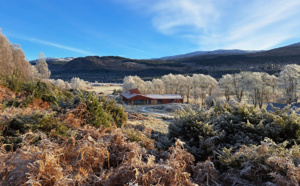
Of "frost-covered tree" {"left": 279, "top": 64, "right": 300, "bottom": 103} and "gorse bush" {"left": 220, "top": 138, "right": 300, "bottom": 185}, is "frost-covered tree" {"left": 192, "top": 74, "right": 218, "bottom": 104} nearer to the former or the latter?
"frost-covered tree" {"left": 279, "top": 64, "right": 300, "bottom": 103}

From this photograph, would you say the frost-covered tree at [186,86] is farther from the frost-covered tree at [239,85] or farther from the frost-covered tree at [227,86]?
the frost-covered tree at [239,85]

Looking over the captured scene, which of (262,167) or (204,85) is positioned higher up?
(262,167)

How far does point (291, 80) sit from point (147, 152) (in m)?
44.8

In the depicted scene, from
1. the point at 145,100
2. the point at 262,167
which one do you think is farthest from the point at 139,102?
the point at 262,167

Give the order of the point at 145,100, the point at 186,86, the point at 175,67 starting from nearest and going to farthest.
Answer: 1. the point at 145,100
2. the point at 186,86
3. the point at 175,67

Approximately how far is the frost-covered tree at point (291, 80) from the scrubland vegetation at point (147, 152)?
130 ft

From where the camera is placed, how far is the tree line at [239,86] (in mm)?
36812

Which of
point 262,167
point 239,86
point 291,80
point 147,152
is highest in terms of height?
point 262,167

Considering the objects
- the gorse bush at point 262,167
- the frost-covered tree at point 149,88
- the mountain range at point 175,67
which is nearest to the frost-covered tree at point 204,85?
the frost-covered tree at point 149,88

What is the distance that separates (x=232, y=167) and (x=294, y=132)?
3.19m

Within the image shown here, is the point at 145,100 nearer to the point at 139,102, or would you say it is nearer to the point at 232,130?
the point at 139,102

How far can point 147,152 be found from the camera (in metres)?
4.41

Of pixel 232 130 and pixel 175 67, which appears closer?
pixel 232 130

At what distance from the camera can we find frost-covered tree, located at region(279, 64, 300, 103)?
3531 centimetres
